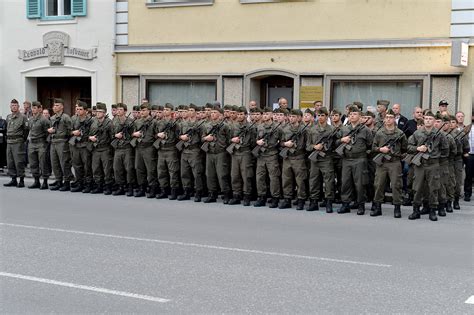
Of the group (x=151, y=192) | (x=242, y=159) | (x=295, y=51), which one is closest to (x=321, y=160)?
(x=242, y=159)

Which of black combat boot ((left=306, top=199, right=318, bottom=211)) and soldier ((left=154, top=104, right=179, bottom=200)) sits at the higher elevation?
soldier ((left=154, top=104, right=179, bottom=200))

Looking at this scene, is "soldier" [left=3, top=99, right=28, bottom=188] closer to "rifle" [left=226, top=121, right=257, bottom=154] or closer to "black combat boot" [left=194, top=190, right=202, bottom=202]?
"black combat boot" [left=194, top=190, right=202, bottom=202]

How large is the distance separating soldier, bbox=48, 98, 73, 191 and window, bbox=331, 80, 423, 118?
6567 millimetres

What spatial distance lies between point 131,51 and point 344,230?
38.4 feet

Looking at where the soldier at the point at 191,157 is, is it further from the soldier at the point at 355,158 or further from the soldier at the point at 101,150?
the soldier at the point at 355,158

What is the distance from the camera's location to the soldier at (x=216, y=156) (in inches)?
552

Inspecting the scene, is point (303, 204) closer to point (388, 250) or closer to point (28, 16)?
point (388, 250)

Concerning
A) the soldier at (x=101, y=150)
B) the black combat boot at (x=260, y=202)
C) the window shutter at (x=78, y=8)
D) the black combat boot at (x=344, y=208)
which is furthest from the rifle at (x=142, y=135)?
the window shutter at (x=78, y=8)

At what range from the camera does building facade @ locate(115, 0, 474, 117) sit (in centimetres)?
1664

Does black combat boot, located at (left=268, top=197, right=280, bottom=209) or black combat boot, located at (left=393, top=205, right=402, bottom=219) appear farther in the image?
black combat boot, located at (left=268, top=197, right=280, bottom=209)

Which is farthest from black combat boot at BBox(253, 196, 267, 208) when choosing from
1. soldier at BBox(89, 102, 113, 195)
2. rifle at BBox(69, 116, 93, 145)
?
rifle at BBox(69, 116, 93, 145)

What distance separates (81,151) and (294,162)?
5040 mm

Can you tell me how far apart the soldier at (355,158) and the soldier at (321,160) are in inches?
9.2

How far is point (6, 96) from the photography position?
23.3m
